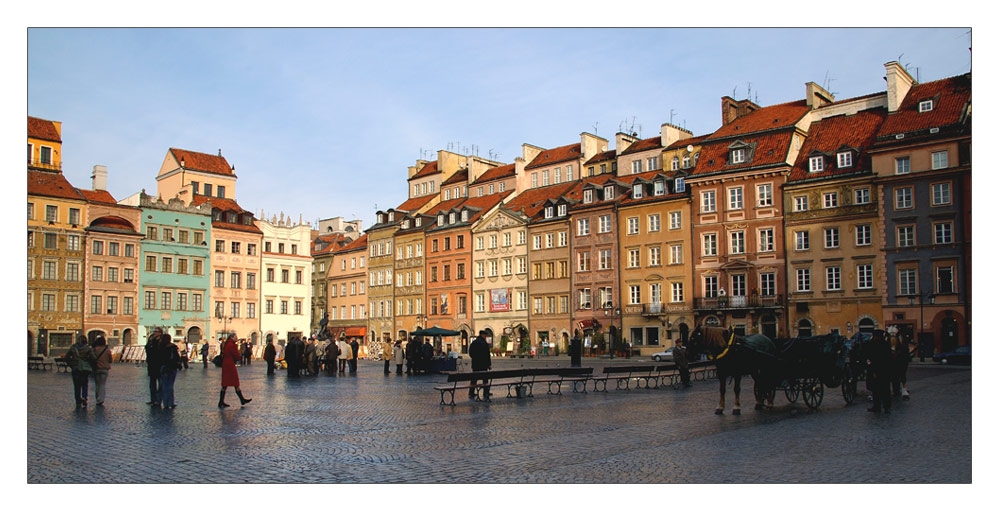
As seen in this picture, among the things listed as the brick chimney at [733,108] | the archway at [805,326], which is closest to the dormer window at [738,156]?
the brick chimney at [733,108]

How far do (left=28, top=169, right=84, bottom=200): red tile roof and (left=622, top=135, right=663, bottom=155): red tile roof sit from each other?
3781 cm

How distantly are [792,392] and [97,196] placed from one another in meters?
58.4

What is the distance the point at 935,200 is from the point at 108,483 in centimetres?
4450

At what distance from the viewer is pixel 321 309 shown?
89.4m

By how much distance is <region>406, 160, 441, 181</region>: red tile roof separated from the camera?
83.6 meters

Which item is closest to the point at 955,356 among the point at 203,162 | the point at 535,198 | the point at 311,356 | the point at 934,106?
the point at 934,106

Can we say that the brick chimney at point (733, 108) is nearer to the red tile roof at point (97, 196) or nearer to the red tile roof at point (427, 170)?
the red tile roof at point (427, 170)

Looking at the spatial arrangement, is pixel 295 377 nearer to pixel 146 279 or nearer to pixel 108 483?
pixel 108 483

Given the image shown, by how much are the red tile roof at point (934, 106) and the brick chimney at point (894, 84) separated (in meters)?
0.46

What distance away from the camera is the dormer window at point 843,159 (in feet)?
165

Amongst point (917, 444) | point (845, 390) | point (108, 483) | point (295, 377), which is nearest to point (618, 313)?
point (295, 377)

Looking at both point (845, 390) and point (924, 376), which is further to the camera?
point (924, 376)

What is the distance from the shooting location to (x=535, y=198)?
70875 millimetres

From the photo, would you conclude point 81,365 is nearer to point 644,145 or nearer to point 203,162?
point 644,145
